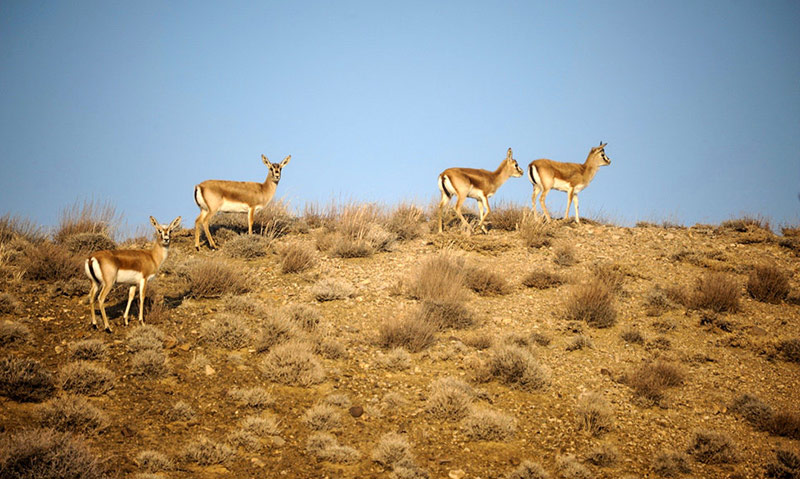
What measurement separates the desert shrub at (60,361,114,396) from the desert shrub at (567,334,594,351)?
868 centimetres

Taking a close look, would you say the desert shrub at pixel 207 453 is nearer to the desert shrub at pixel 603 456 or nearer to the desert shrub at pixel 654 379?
the desert shrub at pixel 603 456

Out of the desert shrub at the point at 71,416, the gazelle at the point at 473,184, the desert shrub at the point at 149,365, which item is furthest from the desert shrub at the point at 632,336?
the desert shrub at the point at 71,416

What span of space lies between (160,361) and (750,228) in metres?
19.3

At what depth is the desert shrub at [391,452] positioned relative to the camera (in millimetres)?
8227

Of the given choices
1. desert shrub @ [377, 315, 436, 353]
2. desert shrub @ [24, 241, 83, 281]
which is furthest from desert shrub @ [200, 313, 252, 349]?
desert shrub @ [24, 241, 83, 281]

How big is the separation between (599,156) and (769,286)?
8.37 meters

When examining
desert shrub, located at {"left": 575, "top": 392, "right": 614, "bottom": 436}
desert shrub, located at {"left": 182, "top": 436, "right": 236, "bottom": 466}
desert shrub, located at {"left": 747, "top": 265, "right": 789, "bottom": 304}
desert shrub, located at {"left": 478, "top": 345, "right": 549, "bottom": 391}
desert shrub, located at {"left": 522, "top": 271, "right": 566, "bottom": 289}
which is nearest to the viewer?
desert shrub, located at {"left": 182, "top": 436, "right": 236, "bottom": 466}

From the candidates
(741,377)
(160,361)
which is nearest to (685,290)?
(741,377)

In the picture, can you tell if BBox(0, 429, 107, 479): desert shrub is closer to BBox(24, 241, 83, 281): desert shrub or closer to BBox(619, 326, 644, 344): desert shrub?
BBox(24, 241, 83, 281): desert shrub

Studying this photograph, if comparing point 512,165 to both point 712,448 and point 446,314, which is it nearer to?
point 446,314

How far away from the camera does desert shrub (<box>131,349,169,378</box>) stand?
982cm

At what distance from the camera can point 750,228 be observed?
20.1 metres

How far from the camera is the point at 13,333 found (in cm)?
1032

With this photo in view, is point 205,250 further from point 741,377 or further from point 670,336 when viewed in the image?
point 741,377
